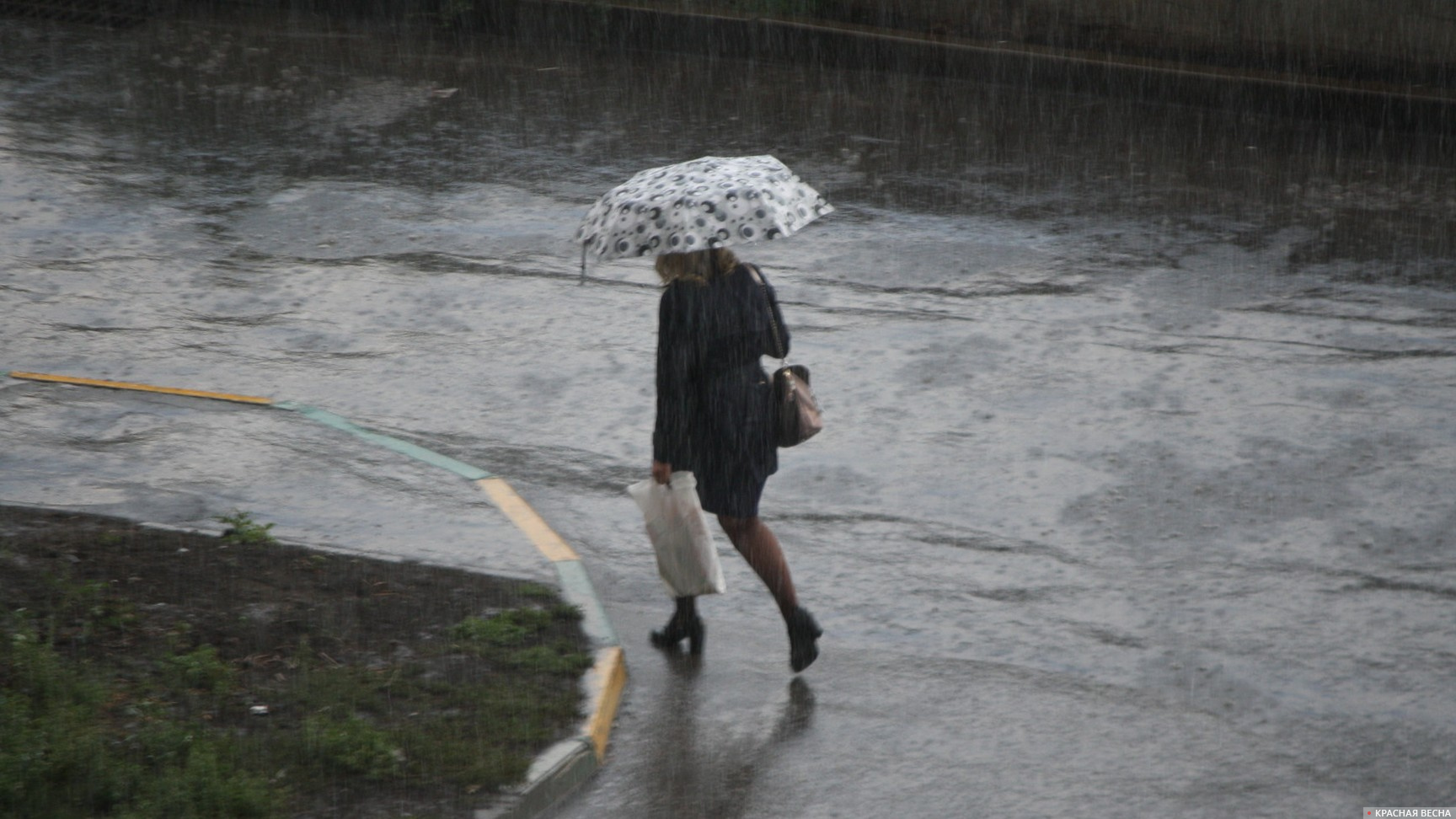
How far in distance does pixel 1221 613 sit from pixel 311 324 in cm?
567

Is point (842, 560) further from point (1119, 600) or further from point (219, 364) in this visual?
point (219, 364)

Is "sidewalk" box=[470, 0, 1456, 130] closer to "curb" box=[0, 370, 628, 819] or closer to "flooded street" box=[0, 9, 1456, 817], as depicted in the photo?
"flooded street" box=[0, 9, 1456, 817]

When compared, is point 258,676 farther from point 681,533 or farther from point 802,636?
point 802,636

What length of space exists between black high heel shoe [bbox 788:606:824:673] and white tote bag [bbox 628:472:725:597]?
29 centimetres

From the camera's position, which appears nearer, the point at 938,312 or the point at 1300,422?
the point at 1300,422

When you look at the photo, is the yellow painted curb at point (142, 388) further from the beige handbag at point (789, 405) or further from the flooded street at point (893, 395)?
the beige handbag at point (789, 405)

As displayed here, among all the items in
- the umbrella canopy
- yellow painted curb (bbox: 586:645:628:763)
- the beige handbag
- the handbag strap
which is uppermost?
the umbrella canopy

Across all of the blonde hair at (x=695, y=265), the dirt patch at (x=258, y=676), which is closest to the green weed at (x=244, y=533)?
the dirt patch at (x=258, y=676)

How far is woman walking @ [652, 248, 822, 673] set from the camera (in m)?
5.79

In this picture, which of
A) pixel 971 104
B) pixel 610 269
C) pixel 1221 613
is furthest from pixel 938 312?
pixel 971 104

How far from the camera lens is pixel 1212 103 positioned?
1463cm

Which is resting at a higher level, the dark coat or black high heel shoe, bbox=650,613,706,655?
the dark coat

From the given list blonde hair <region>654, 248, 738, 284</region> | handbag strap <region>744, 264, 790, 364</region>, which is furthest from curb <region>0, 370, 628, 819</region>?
blonde hair <region>654, 248, 738, 284</region>

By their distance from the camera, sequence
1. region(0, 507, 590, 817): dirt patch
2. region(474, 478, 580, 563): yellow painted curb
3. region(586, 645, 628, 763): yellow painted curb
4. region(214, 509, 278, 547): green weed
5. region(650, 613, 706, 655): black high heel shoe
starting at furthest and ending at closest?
region(474, 478, 580, 563): yellow painted curb, region(214, 509, 278, 547): green weed, region(650, 613, 706, 655): black high heel shoe, region(586, 645, 628, 763): yellow painted curb, region(0, 507, 590, 817): dirt patch
